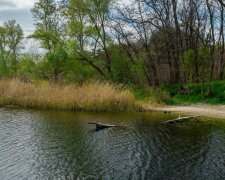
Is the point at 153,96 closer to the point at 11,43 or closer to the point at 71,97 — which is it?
the point at 71,97

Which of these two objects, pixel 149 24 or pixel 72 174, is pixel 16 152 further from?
pixel 149 24

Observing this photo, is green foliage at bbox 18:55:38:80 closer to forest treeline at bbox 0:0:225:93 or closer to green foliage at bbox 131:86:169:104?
forest treeline at bbox 0:0:225:93

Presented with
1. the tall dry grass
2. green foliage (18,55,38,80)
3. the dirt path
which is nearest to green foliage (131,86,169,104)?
the dirt path

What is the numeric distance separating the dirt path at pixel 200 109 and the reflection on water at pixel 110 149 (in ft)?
8.35

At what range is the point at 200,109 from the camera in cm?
2511

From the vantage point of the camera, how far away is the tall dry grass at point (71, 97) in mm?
24797

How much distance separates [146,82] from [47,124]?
19876mm

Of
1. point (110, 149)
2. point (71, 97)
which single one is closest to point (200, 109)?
point (71, 97)

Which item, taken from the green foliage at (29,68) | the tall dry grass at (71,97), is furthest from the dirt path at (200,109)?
the green foliage at (29,68)

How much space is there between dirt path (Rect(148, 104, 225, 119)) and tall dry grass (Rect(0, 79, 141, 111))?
2.13 meters

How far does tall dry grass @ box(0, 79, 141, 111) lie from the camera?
2480 centimetres

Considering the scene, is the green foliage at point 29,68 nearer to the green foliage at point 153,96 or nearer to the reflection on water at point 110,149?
the green foliage at point 153,96

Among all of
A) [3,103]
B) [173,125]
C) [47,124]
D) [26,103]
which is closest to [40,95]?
[26,103]

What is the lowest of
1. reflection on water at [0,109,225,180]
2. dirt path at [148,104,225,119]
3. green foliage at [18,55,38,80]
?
reflection on water at [0,109,225,180]
